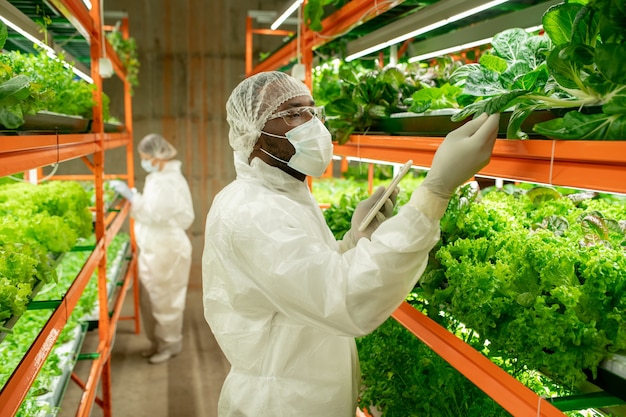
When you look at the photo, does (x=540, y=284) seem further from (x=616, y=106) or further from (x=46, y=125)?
(x=46, y=125)

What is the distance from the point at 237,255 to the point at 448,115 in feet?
2.86

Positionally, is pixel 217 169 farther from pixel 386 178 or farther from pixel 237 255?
pixel 237 255

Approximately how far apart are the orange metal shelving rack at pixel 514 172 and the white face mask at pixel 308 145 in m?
0.32

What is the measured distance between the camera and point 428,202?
1565 millimetres

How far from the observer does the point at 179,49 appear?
7914 mm

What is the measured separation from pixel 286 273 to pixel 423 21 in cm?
127

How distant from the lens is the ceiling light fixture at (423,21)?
1.96 meters

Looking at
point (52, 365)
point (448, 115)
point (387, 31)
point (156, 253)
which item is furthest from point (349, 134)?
point (156, 253)

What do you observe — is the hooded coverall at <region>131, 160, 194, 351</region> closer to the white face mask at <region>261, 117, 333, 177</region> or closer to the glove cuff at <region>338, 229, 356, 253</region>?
the glove cuff at <region>338, 229, 356, 253</region>

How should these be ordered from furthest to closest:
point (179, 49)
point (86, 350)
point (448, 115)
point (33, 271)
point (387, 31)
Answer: point (179, 49), point (86, 350), point (387, 31), point (33, 271), point (448, 115)

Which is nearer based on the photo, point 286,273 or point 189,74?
point 286,273

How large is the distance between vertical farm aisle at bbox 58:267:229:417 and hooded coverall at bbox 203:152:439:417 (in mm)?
2439

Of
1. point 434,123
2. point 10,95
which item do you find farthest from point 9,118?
point 434,123

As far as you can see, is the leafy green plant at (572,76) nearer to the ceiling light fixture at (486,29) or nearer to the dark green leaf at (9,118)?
the ceiling light fixture at (486,29)
